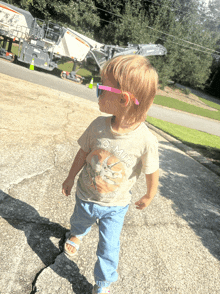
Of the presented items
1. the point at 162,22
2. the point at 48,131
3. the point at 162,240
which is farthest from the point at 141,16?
the point at 162,240

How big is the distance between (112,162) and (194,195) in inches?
90.0

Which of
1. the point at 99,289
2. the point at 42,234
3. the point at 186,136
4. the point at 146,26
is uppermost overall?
the point at 146,26

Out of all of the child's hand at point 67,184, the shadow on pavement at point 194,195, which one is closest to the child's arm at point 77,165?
the child's hand at point 67,184

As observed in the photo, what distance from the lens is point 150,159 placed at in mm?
1466

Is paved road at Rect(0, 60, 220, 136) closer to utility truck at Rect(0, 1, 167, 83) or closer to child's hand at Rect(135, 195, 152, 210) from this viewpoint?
utility truck at Rect(0, 1, 167, 83)

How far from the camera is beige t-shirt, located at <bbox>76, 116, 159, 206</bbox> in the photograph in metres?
1.44

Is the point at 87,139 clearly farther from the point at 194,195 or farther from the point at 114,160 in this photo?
the point at 194,195

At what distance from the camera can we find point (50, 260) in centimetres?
171

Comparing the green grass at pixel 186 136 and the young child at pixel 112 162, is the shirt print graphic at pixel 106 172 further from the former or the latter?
the green grass at pixel 186 136

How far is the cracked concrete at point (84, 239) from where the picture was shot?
1.64m

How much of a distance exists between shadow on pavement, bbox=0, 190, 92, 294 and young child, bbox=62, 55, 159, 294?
19 centimetres

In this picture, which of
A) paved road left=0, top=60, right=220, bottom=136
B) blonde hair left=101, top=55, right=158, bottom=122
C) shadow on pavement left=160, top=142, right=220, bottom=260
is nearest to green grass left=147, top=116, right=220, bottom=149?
shadow on pavement left=160, top=142, right=220, bottom=260

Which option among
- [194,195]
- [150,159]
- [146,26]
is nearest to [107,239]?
[150,159]

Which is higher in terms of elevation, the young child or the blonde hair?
the blonde hair
